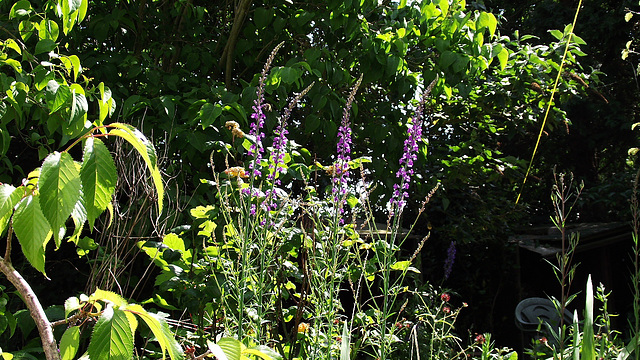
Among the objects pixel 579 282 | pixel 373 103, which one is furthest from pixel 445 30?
pixel 579 282

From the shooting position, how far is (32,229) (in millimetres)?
740

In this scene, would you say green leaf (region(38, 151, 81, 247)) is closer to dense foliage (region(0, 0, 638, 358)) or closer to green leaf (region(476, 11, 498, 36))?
dense foliage (region(0, 0, 638, 358))

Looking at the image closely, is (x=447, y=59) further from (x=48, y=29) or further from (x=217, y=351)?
(x=217, y=351)

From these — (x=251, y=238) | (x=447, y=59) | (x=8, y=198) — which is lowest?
(x=251, y=238)

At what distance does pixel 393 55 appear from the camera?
3.21 metres

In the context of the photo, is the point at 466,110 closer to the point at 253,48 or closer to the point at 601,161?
the point at 253,48

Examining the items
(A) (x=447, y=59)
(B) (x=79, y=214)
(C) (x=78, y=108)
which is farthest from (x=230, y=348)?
(A) (x=447, y=59)

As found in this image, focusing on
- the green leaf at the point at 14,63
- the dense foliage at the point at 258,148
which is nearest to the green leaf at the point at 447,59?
the dense foliage at the point at 258,148

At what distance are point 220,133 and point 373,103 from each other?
4.46ft

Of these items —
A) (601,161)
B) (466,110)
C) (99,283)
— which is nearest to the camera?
(99,283)

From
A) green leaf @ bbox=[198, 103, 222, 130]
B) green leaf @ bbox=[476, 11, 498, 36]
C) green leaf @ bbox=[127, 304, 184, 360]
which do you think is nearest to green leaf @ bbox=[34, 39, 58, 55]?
green leaf @ bbox=[198, 103, 222, 130]

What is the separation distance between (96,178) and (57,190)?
0.16 ft

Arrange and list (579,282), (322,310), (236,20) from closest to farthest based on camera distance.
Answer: (322,310) → (236,20) → (579,282)

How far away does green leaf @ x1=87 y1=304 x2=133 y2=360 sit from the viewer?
73 centimetres
